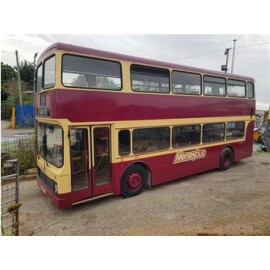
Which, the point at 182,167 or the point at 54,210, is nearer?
the point at 54,210

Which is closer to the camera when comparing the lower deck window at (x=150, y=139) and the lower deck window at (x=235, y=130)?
the lower deck window at (x=150, y=139)

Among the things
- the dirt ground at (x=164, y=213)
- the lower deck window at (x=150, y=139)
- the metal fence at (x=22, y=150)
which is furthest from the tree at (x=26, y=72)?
the lower deck window at (x=150, y=139)

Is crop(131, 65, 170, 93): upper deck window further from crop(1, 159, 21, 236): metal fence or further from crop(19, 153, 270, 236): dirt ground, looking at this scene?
crop(1, 159, 21, 236): metal fence

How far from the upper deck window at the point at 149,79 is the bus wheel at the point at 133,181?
7.10ft

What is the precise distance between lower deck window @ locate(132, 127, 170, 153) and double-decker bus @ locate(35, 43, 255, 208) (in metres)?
0.03

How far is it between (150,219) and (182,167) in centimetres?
276

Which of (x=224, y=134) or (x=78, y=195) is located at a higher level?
(x=224, y=134)

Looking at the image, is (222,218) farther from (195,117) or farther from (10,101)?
(10,101)

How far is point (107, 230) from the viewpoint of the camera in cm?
477

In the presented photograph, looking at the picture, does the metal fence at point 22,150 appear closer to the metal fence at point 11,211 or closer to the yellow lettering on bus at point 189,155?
the metal fence at point 11,211


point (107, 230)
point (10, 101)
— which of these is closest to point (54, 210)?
point (107, 230)

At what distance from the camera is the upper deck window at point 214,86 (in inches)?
313

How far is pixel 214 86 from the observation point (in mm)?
8281

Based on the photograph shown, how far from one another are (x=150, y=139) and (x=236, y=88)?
483cm
